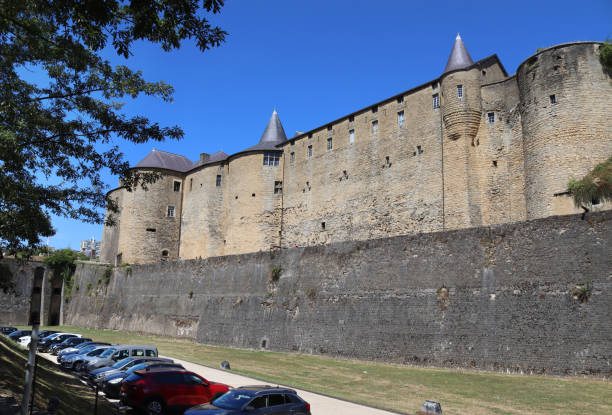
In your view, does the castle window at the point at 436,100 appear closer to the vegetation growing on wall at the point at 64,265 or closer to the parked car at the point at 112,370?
the parked car at the point at 112,370

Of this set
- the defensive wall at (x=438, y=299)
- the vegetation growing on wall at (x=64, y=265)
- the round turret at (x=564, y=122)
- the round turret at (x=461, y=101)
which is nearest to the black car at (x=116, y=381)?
the defensive wall at (x=438, y=299)

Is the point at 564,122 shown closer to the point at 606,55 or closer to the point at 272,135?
the point at 606,55

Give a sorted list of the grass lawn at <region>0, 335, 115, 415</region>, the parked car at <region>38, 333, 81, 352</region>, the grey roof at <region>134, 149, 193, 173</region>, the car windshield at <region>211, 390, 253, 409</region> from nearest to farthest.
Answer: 1. the car windshield at <region>211, 390, 253, 409</region>
2. the grass lawn at <region>0, 335, 115, 415</region>
3. the parked car at <region>38, 333, 81, 352</region>
4. the grey roof at <region>134, 149, 193, 173</region>

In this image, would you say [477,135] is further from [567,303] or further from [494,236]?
[567,303]

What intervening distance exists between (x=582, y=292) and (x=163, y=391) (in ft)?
44.2

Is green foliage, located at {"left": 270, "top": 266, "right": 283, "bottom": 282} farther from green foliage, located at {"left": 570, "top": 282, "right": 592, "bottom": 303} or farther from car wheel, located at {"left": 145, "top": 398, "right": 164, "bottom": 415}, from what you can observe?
car wheel, located at {"left": 145, "top": 398, "right": 164, "bottom": 415}

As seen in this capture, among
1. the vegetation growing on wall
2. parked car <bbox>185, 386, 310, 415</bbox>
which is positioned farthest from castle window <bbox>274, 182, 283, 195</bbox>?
parked car <bbox>185, 386, 310, 415</bbox>

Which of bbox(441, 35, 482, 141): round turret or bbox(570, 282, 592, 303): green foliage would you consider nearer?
bbox(570, 282, 592, 303): green foliage

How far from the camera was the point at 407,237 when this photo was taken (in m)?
22.2

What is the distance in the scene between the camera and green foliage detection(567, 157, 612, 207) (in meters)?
23.8

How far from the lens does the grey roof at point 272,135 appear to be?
4678 cm

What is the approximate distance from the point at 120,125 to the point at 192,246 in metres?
40.6

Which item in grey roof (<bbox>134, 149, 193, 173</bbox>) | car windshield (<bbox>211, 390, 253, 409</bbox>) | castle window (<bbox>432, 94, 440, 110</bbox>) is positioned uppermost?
grey roof (<bbox>134, 149, 193, 173</bbox>)

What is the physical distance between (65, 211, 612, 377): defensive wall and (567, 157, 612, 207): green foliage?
806 centimetres
